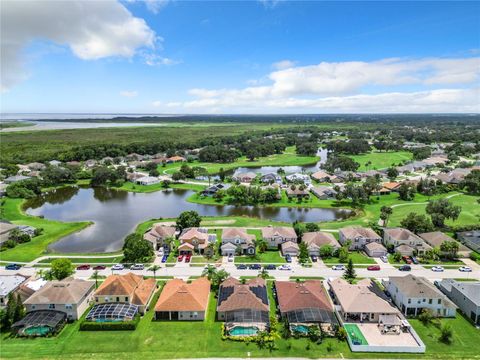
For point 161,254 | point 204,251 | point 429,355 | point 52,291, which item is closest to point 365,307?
point 429,355

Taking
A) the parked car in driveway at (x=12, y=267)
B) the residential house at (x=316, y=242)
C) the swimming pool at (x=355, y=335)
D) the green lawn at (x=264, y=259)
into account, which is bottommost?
the green lawn at (x=264, y=259)

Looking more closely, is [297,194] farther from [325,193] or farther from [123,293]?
[123,293]

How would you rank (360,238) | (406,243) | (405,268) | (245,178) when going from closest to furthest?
(405,268) → (406,243) → (360,238) → (245,178)

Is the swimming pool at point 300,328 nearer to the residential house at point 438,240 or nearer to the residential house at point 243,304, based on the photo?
the residential house at point 243,304

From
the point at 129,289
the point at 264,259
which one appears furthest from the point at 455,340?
the point at 129,289

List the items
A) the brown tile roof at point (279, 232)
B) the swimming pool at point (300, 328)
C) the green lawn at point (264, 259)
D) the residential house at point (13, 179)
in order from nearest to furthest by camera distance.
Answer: the swimming pool at point (300, 328) < the green lawn at point (264, 259) < the brown tile roof at point (279, 232) < the residential house at point (13, 179)

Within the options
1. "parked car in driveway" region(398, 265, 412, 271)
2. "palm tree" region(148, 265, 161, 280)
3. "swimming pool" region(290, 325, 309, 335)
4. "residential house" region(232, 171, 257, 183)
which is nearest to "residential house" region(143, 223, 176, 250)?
"palm tree" region(148, 265, 161, 280)

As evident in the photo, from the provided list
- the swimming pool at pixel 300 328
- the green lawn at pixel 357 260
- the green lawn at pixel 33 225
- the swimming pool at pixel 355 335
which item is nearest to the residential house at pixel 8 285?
the green lawn at pixel 33 225
